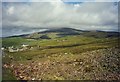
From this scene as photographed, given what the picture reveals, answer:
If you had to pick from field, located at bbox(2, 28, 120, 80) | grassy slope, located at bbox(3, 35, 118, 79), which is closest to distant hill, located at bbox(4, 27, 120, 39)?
field, located at bbox(2, 28, 120, 80)

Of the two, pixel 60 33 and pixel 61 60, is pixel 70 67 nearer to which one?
pixel 61 60

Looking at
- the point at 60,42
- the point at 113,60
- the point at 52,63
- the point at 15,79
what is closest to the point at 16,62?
the point at 15,79

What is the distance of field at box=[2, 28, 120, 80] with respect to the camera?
58.6 ft

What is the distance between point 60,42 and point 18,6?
4.17 metres

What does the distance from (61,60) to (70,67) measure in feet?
2.72

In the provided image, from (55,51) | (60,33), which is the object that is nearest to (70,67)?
(55,51)

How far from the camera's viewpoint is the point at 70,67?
18188mm

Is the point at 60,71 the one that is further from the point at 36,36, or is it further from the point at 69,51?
the point at 36,36

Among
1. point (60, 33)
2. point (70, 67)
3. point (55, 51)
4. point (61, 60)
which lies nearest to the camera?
point (70, 67)

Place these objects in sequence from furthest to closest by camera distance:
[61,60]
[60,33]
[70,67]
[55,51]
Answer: [60,33]
[55,51]
[61,60]
[70,67]

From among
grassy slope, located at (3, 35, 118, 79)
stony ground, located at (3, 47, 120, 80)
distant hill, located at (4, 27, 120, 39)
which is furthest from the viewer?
distant hill, located at (4, 27, 120, 39)

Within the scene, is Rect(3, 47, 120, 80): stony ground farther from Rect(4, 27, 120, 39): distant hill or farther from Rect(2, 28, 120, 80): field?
Rect(4, 27, 120, 39): distant hill

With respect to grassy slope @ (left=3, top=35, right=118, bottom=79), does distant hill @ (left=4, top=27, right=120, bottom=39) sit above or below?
above

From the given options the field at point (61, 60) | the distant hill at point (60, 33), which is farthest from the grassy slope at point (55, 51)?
the distant hill at point (60, 33)
